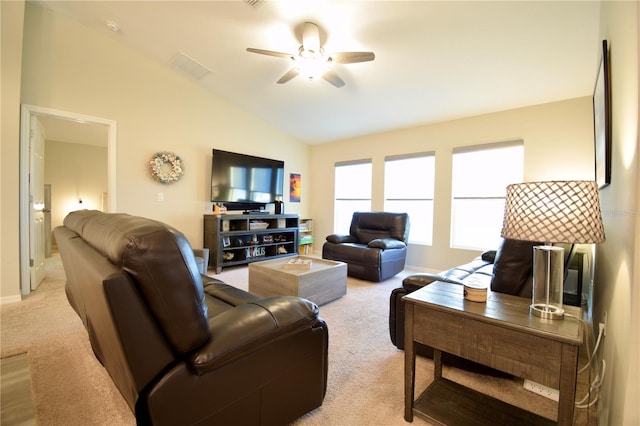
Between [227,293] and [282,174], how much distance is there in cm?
375

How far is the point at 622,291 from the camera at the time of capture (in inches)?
40.2

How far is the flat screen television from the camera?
14.5ft

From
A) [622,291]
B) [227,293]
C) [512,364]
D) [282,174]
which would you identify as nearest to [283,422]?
[227,293]

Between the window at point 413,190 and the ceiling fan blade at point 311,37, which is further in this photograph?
the window at point 413,190

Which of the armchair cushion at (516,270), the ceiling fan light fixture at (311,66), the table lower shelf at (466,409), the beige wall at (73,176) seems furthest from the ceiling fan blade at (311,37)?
the beige wall at (73,176)

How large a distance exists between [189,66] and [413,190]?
3843mm

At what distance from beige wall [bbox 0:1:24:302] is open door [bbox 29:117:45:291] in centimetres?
22

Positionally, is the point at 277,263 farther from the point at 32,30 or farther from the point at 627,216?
the point at 32,30

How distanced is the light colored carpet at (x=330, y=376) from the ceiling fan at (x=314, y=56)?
2.41m

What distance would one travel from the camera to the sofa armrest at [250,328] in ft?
3.03

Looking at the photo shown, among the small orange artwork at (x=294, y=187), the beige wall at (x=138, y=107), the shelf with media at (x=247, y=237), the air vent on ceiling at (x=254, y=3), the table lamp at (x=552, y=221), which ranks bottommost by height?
the shelf with media at (x=247, y=237)

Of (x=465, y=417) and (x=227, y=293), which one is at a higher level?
(x=227, y=293)

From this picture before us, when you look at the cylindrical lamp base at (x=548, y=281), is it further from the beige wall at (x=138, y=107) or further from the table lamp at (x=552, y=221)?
the beige wall at (x=138, y=107)

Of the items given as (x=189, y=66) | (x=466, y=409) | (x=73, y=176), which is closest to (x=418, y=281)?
(x=466, y=409)
